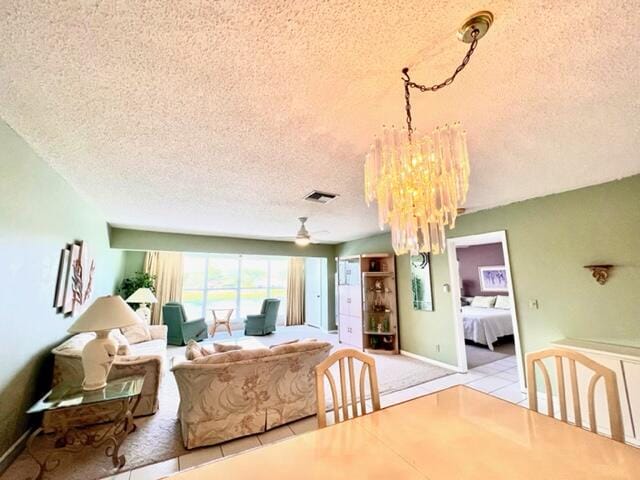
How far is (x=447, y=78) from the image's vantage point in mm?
1316

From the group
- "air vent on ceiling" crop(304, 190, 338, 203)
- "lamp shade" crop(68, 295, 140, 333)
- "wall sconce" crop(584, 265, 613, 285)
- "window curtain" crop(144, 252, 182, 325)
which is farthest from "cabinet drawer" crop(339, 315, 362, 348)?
"window curtain" crop(144, 252, 182, 325)

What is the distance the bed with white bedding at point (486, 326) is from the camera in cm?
515

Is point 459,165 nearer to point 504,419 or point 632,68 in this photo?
point 632,68

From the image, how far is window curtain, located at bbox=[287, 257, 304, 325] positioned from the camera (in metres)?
8.52

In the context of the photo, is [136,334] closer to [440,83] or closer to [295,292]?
[295,292]

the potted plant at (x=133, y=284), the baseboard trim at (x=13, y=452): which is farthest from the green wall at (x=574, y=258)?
the potted plant at (x=133, y=284)

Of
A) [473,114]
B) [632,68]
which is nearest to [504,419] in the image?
[473,114]

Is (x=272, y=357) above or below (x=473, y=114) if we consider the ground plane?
below

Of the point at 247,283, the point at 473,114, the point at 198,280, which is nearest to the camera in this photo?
the point at 473,114

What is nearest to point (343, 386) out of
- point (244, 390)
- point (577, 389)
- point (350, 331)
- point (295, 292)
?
point (577, 389)

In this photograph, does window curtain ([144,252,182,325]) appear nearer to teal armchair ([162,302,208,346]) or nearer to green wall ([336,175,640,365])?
teal armchair ([162,302,208,346])

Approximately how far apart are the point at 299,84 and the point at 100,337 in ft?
8.60

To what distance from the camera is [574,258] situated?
290 cm

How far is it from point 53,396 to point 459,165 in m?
3.37
